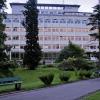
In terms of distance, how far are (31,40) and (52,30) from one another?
47.4 metres

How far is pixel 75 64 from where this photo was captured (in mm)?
63750

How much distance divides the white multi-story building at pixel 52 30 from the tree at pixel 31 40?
43.5 m

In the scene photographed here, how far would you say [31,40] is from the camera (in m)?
68.2

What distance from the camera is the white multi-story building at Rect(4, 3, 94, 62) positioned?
11300 centimetres

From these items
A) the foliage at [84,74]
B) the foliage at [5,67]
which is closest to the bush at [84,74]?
the foliage at [84,74]

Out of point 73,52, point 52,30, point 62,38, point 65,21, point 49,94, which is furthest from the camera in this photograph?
point 65,21

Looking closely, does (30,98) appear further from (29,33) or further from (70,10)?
(70,10)

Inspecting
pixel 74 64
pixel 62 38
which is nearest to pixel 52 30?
pixel 62 38

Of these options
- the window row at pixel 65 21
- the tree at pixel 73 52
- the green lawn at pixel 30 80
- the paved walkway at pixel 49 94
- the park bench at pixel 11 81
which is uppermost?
the window row at pixel 65 21

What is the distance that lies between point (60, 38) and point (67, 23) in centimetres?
523

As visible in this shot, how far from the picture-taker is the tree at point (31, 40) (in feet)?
216

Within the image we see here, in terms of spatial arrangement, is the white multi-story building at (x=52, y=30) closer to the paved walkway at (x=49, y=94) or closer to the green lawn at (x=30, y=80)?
the green lawn at (x=30, y=80)

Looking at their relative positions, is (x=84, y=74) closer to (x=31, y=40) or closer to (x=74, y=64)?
(x=74, y=64)

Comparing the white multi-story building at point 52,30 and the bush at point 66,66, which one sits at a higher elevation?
the white multi-story building at point 52,30
